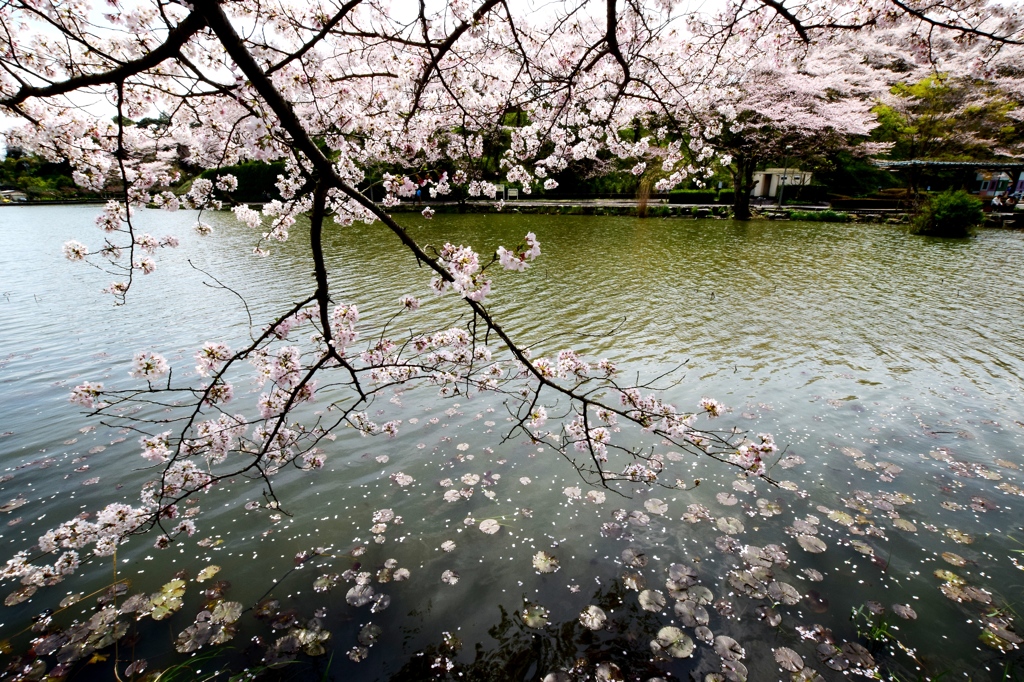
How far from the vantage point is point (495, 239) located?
19.8 metres

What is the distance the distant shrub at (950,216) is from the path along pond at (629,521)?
40.4 ft

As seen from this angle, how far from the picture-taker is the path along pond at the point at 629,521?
10.3 feet

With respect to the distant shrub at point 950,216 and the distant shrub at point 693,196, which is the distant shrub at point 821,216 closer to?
the distant shrub at point 950,216

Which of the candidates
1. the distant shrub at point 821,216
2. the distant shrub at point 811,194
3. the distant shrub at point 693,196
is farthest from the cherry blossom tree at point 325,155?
the distant shrub at point 811,194

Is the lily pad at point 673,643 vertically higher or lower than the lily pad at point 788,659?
higher

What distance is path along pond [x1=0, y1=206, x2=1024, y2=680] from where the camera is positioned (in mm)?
3143

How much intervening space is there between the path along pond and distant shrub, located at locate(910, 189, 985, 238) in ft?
40.4

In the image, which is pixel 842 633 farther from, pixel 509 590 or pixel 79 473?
pixel 79 473

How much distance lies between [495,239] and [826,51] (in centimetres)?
2214

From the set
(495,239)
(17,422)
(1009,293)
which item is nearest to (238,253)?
(495,239)

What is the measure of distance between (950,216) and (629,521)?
22801mm

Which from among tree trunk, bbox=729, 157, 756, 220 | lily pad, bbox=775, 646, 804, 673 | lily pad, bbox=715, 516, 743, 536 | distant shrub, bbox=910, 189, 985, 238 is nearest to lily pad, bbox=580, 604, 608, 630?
lily pad, bbox=775, 646, 804, 673

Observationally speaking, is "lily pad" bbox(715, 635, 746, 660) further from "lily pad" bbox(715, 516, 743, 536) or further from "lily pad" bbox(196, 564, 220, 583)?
"lily pad" bbox(196, 564, 220, 583)

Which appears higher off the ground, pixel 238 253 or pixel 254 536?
pixel 238 253
